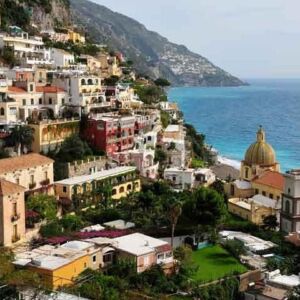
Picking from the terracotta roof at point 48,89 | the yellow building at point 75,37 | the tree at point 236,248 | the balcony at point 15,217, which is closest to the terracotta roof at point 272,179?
the tree at point 236,248

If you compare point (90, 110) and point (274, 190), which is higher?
point (90, 110)

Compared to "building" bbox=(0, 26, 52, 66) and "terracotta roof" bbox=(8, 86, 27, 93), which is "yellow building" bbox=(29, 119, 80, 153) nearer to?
"terracotta roof" bbox=(8, 86, 27, 93)

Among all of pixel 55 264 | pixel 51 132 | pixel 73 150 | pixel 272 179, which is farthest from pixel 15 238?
pixel 272 179

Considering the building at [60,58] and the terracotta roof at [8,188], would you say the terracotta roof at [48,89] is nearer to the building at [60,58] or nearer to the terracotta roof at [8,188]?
the building at [60,58]

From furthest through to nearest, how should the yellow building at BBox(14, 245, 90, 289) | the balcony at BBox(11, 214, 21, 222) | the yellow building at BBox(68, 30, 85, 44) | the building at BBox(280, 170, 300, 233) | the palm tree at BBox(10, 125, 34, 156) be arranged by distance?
1. the yellow building at BBox(68, 30, 85, 44)
2. the palm tree at BBox(10, 125, 34, 156)
3. the building at BBox(280, 170, 300, 233)
4. the balcony at BBox(11, 214, 21, 222)
5. the yellow building at BBox(14, 245, 90, 289)

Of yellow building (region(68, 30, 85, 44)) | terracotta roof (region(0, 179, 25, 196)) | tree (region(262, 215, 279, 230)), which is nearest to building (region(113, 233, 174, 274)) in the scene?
terracotta roof (region(0, 179, 25, 196))

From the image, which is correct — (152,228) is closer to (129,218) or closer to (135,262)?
(129,218)

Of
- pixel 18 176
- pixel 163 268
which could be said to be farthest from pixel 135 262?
pixel 18 176
